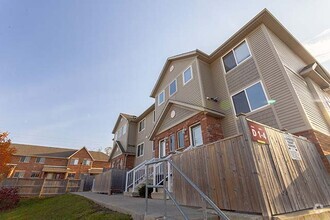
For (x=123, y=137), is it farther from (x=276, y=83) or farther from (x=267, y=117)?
(x=276, y=83)

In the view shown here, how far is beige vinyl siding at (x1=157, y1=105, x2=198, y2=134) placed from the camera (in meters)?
11.3

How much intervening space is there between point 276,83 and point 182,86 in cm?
650

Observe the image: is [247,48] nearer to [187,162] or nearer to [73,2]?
[187,162]

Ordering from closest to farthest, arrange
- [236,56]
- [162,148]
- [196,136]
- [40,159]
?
1. [196,136]
2. [236,56]
3. [162,148]
4. [40,159]

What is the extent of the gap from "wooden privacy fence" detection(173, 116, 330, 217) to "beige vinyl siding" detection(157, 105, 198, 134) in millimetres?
5706

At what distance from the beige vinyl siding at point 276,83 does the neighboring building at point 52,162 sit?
35923mm

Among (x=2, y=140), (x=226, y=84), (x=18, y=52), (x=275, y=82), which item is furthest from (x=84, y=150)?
(x=275, y=82)

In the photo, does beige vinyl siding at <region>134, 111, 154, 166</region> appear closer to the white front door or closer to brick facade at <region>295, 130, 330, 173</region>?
the white front door

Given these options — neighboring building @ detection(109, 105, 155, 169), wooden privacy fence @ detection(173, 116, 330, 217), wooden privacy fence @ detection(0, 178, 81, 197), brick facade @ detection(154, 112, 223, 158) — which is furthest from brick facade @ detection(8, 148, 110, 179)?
wooden privacy fence @ detection(173, 116, 330, 217)

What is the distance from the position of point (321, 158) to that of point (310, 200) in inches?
120

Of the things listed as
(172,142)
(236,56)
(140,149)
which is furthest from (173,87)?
(140,149)

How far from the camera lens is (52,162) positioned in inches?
1564

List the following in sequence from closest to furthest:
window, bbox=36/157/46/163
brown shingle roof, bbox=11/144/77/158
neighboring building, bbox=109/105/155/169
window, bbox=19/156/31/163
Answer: neighboring building, bbox=109/105/155/169 → window, bbox=19/156/31/163 → brown shingle roof, bbox=11/144/77/158 → window, bbox=36/157/46/163

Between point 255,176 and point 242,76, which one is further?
point 242,76
